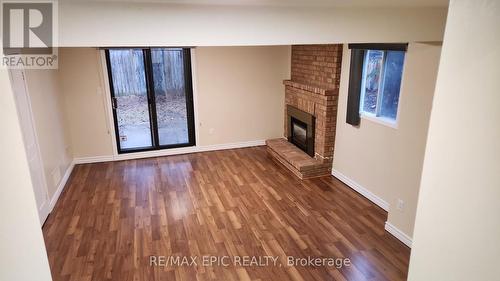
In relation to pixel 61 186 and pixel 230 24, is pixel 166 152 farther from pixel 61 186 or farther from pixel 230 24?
pixel 230 24

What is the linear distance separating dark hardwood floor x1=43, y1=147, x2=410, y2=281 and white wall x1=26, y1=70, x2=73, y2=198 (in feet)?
1.14

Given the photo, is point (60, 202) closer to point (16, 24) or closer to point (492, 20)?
point (16, 24)

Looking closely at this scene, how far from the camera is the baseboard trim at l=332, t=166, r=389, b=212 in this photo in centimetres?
391

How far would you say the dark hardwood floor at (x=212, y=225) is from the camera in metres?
2.86

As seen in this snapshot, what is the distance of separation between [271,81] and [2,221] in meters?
5.50

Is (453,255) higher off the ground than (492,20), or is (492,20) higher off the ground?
(492,20)

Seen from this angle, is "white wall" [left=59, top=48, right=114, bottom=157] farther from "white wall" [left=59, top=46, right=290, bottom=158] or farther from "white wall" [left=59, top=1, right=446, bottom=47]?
"white wall" [left=59, top=1, right=446, bottom=47]

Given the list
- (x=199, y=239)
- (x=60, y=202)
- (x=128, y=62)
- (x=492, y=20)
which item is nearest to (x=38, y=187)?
(x=60, y=202)

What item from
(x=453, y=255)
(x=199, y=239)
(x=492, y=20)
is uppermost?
(x=492, y=20)

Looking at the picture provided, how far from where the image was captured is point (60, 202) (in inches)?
161

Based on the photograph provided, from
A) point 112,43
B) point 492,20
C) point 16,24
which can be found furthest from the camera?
point 112,43

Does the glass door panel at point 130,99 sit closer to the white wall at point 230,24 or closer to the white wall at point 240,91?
the white wall at point 240,91

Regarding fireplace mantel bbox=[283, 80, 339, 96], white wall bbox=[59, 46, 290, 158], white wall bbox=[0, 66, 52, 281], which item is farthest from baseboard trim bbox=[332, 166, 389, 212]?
white wall bbox=[0, 66, 52, 281]

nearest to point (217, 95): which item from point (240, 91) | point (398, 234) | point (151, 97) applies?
point (240, 91)
